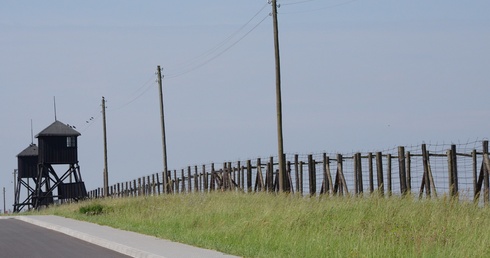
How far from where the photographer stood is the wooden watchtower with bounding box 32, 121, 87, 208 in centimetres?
7362

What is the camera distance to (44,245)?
21.9 meters

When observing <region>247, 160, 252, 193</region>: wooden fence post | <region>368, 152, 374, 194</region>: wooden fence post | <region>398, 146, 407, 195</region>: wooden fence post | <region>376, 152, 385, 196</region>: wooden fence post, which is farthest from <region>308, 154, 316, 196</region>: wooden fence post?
<region>247, 160, 252, 193</region>: wooden fence post

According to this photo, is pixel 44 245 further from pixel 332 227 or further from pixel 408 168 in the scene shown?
pixel 408 168

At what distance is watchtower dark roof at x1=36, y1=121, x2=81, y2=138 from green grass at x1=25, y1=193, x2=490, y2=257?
146ft

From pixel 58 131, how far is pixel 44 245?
53.3 m

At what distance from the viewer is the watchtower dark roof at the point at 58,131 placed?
73375mm

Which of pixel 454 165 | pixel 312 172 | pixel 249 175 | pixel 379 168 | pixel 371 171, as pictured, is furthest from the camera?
pixel 249 175

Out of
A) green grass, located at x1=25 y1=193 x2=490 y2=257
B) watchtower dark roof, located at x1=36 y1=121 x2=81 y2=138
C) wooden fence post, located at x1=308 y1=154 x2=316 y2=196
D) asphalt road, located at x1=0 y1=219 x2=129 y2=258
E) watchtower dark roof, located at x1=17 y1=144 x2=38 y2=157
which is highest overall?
watchtower dark roof, located at x1=36 y1=121 x2=81 y2=138

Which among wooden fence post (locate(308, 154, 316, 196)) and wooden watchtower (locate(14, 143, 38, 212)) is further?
wooden watchtower (locate(14, 143, 38, 212))

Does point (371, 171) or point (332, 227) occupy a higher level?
point (371, 171)

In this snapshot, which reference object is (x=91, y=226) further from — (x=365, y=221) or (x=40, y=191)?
(x=40, y=191)

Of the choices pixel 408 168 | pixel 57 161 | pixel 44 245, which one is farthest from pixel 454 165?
pixel 57 161

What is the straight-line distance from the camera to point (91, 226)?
28.0 m

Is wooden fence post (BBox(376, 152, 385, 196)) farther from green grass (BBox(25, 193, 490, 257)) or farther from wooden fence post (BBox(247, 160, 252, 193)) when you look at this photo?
wooden fence post (BBox(247, 160, 252, 193))
